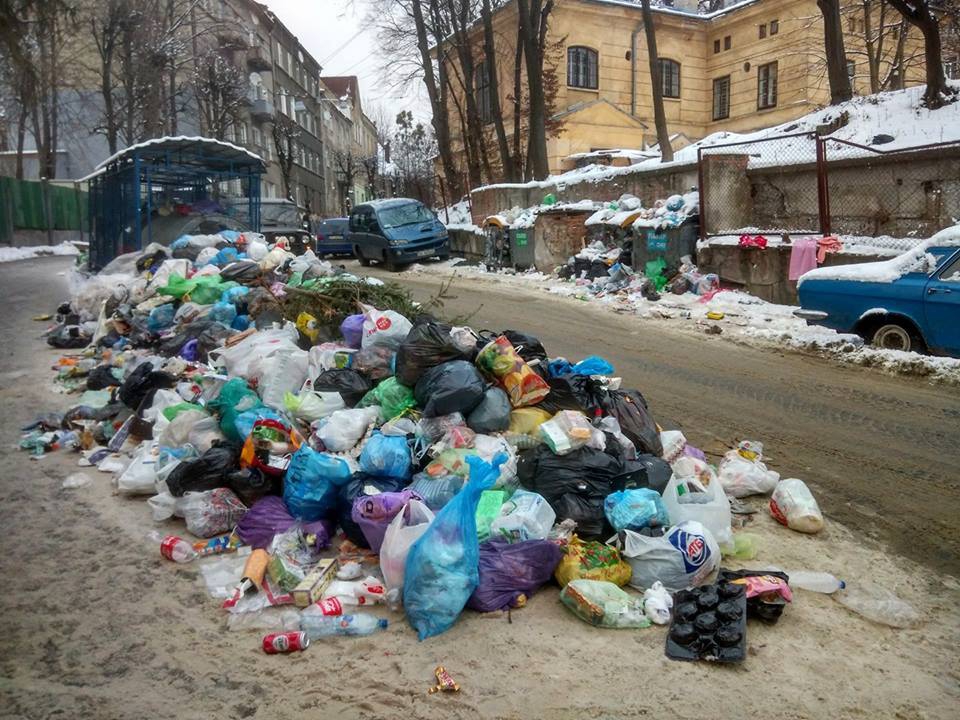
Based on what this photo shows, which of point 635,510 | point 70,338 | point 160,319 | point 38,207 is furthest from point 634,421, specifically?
point 38,207

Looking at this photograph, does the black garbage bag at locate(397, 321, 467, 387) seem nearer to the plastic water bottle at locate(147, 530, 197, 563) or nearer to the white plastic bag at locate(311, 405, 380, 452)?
the white plastic bag at locate(311, 405, 380, 452)

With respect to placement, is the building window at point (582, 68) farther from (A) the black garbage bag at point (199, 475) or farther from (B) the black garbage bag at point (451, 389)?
(A) the black garbage bag at point (199, 475)

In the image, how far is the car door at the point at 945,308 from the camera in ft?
24.5

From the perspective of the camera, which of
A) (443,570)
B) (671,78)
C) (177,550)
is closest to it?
(443,570)

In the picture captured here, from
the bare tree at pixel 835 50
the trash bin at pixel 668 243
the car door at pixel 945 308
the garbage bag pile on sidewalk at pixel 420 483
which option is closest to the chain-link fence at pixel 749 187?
the trash bin at pixel 668 243

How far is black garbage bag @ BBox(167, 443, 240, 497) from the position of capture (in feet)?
15.1

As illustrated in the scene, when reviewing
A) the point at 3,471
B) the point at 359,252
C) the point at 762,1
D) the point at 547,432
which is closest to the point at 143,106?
the point at 359,252

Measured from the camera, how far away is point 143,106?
2919 centimetres

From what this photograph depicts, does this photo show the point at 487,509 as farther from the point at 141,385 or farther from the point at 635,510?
the point at 141,385

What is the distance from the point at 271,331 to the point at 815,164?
1001cm

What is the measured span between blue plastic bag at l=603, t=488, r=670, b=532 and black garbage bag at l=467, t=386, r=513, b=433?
94cm

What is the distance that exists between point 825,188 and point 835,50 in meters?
4.81

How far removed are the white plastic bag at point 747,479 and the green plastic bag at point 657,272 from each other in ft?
30.9

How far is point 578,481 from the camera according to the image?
161 inches
